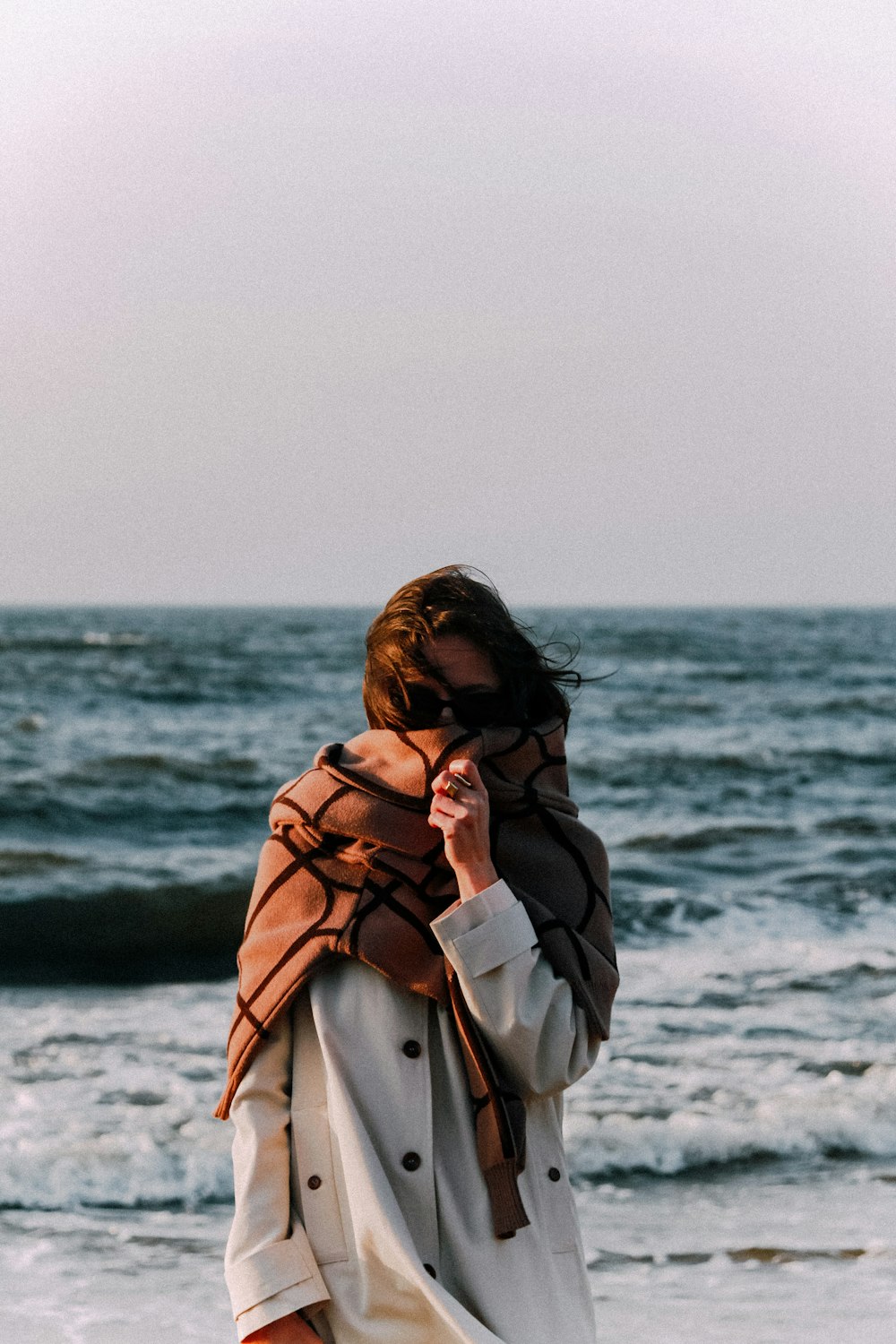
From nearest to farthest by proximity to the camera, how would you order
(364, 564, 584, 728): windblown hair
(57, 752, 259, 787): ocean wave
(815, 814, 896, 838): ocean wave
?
(364, 564, 584, 728): windblown hair → (815, 814, 896, 838): ocean wave → (57, 752, 259, 787): ocean wave

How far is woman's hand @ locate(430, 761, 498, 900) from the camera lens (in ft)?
5.70

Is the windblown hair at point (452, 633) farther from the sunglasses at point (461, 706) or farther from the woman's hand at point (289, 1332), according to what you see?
the woman's hand at point (289, 1332)

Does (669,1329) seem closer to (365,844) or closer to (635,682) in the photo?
(365,844)

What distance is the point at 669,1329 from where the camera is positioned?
148 inches

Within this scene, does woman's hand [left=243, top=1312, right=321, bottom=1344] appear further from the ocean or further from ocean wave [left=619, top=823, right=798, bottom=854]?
ocean wave [left=619, top=823, right=798, bottom=854]

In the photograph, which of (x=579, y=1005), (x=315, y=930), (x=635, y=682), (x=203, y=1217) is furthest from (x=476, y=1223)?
(x=635, y=682)

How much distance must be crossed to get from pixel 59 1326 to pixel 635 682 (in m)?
25.4

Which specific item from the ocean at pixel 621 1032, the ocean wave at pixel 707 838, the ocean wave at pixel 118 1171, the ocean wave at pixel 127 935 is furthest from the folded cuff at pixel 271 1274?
the ocean wave at pixel 707 838

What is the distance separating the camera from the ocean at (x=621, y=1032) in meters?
4.05

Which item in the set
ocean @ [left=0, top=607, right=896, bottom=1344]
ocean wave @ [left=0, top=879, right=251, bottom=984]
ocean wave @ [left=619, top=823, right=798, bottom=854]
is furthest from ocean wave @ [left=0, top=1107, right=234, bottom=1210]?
ocean wave @ [left=619, top=823, right=798, bottom=854]

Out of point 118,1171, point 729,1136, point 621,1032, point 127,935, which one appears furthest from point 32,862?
point 729,1136

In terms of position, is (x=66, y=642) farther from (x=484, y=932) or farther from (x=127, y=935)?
(x=484, y=932)

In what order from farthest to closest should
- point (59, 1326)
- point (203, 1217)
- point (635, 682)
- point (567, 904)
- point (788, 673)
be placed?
point (788, 673)
point (635, 682)
point (203, 1217)
point (59, 1326)
point (567, 904)

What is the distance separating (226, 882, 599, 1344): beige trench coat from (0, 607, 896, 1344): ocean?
4.24 ft
